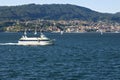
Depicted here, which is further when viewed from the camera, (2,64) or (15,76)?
(2,64)

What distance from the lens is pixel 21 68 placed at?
102 m

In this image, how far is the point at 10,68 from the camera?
101938 millimetres

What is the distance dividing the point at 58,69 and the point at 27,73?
390 inches

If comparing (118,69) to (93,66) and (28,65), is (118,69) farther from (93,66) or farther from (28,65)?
(28,65)

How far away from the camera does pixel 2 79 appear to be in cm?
8300

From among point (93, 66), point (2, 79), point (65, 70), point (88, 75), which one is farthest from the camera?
point (93, 66)

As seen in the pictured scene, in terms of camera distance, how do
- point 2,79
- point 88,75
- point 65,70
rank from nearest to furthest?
point 2,79, point 88,75, point 65,70

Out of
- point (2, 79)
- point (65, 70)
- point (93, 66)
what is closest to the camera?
point (2, 79)

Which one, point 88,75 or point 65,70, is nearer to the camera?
point 88,75

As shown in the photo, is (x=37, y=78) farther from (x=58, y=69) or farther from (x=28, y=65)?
(x=28, y=65)

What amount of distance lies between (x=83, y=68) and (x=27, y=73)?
1469 centimetres

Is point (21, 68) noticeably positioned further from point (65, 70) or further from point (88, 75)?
point (88, 75)

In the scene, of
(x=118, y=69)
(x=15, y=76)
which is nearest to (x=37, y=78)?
(x=15, y=76)

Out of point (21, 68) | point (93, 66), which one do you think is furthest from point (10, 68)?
point (93, 66)
